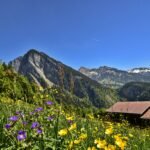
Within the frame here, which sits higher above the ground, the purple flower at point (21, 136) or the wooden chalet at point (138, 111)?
the wooden chalet at point (138, 111)

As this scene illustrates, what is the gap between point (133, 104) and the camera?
65.2 m

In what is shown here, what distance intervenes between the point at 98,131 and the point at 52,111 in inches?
45.0

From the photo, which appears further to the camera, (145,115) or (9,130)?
(145,115)

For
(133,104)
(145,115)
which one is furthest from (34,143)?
(133,104)

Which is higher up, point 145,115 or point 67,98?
point 145,115

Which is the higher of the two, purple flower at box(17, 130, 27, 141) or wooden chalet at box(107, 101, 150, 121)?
wooden chalet at box(107, 101, 150, 121)

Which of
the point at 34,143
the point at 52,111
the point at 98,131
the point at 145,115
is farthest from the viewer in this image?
the point at 145,115

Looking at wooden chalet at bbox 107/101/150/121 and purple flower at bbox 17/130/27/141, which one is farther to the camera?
wooden chalet at bbox 107/101/150/121

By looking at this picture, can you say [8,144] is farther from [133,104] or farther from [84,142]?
[133,104]

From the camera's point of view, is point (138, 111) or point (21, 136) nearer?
point (21, 136)

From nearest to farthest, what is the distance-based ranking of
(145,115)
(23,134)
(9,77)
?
(23,134) < (9,77) < (145,115)

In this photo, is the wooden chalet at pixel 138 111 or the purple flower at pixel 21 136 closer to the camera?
the purple flower at pixel 21 136

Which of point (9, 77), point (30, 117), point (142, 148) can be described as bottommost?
point (142, 148)

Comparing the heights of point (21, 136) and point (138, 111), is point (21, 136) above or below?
below
